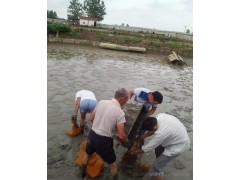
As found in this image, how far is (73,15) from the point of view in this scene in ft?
215

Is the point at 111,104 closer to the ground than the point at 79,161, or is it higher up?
higher up

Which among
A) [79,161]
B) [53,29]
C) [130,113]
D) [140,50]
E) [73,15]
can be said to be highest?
[73,15]

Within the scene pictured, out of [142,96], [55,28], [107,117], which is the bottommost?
[107,117]

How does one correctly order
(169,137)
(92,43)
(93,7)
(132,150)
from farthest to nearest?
1. (93,7)
2. (92,43)
3. (132,150)
4. (169,137)

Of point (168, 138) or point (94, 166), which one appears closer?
point (168, 138)

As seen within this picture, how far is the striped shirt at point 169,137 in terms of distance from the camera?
407 cm

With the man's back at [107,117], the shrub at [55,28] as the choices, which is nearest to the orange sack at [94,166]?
the man's back at [107,117]

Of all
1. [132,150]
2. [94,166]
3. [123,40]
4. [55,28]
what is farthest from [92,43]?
[94,166]

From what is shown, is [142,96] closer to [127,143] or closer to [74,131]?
[127,143]

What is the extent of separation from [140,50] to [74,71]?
13.5m

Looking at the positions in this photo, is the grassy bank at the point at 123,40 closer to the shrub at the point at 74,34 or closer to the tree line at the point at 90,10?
the shrub at the point at 74,34

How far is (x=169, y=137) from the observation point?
163 inches
